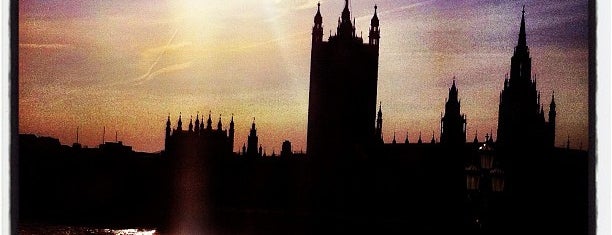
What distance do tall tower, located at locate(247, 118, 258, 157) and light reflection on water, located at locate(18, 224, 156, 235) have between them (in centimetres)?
64

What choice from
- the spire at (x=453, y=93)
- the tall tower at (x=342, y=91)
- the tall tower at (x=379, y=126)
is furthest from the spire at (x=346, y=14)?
the spire at (x=453, y=93)

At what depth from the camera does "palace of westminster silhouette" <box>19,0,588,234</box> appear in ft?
12.4

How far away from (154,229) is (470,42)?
187 centimetres

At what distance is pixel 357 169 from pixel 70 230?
1513 millimetres

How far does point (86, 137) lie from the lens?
12.1 feet

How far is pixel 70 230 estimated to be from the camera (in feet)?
12.1

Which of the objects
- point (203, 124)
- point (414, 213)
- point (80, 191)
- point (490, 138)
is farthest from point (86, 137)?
point (490, 138)

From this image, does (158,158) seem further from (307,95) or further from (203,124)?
(307,95)

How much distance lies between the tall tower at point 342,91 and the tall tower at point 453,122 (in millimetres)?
367

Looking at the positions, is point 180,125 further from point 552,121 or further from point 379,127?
point 552,121

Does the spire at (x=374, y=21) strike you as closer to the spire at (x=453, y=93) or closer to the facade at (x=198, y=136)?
the spire at (x=453, y=93)

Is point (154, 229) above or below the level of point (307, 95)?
below

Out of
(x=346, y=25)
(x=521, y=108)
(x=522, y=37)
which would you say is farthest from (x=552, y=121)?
(x=346, y=25)

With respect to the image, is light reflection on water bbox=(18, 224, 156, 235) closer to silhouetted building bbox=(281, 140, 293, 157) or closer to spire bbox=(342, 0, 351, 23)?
silhouetted building bbox=(281, 140, 293, 157)
